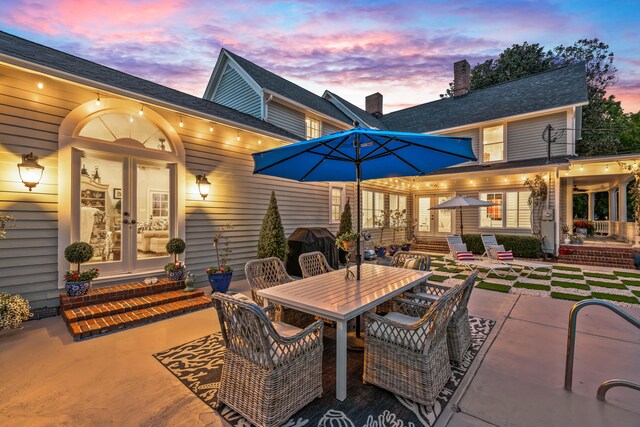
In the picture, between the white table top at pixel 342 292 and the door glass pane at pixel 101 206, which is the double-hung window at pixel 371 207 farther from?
the door glass pane at pixel 101 206

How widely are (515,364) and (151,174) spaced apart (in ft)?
20.8

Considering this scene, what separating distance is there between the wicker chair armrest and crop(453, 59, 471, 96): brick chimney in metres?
15.0

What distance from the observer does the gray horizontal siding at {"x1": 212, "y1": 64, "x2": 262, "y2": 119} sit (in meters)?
9.66

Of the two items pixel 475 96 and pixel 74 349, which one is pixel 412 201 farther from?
pixel 74 349

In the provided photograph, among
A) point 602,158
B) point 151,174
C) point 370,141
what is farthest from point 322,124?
point 602,158

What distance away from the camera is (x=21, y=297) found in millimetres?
3996

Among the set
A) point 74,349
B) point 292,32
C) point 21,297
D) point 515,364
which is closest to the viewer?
point 515,364

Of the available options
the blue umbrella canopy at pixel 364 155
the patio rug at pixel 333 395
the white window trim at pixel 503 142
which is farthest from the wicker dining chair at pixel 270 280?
the white window trim at pixel 503 142

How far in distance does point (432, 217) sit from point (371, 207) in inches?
131

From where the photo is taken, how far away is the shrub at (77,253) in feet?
13.6

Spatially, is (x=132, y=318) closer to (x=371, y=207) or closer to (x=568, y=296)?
(x=568, y=296)

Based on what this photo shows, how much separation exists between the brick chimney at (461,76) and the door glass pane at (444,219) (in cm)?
628

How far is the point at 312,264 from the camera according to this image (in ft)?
14.2

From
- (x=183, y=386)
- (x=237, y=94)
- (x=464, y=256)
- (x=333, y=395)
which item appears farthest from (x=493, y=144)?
(x=183, y=386)
